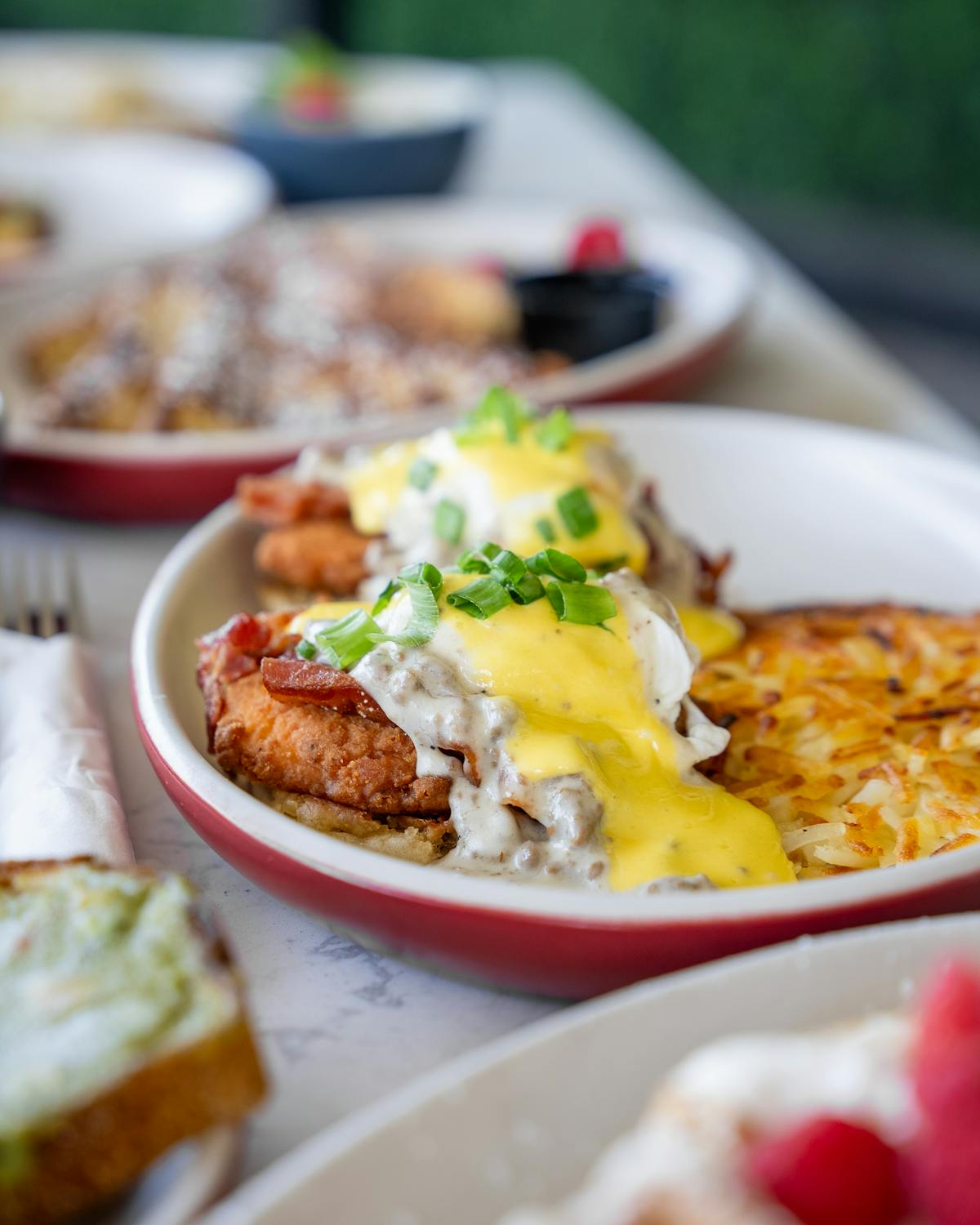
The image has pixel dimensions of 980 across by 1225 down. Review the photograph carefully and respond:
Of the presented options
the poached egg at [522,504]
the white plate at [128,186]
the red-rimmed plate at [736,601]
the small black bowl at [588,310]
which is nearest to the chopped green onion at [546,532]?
the poached egg at [522,504]

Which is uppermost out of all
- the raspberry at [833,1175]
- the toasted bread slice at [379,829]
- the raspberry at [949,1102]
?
the raspberry at [949,1102]

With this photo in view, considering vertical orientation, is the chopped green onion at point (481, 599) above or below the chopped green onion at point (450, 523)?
above

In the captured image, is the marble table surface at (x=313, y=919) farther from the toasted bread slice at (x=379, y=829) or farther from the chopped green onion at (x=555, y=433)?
the chopped green onion at (x=555, y=433)

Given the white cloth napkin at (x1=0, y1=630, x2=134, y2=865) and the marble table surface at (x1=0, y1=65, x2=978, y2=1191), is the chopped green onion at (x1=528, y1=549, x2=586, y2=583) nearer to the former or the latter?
the marble table surface at (x1=0, y1=65, x2=978, y2=1191)

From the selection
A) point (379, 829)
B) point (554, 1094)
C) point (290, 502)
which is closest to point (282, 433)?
point (290, 502)

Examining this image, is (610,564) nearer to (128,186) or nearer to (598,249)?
(598,249)

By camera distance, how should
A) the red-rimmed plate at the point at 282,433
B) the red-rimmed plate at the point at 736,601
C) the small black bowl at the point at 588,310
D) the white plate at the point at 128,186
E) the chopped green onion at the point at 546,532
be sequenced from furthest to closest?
the white plate at the point at 128,186 → the small black bowl at the point at 588,310 → the red-rimmed plate at the point at 282,433 → the chopped green onion at the point at 546,532 → the red-rimmed plate at the point at 736,601

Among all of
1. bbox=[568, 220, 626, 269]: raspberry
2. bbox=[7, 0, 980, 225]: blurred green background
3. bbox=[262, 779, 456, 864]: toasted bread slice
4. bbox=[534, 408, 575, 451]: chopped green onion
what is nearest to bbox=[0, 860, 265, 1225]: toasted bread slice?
bbox=[262, 779, 456, 864]: toasted bread slice

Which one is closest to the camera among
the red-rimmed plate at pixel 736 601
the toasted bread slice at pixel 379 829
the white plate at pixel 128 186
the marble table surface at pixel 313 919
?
the red-rimmed plate at pixel 736 601
